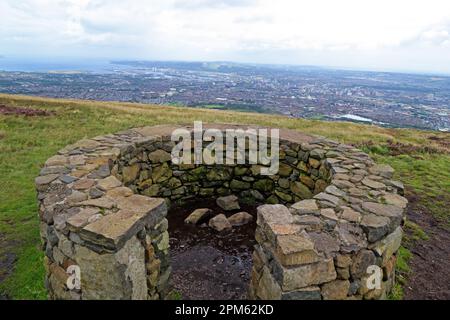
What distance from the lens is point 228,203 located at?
908 cm

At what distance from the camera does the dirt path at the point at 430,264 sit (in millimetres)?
5887

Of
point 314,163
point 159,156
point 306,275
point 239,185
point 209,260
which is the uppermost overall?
point 314,163

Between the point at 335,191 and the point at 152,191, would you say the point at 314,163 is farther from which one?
the point at 152,191

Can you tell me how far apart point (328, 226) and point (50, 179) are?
16.7 feet

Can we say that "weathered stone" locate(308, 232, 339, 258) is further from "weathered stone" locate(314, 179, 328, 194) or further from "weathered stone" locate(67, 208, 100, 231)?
"weathered stone" locate(314, 179, 328, 194)

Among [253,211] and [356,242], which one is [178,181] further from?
[356,242]

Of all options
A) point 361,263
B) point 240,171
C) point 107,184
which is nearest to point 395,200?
point 361,263

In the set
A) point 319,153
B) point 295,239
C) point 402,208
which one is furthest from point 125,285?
point 319,153

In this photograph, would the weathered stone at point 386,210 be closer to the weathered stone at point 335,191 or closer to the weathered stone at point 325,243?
the weathered stone at point 335,191

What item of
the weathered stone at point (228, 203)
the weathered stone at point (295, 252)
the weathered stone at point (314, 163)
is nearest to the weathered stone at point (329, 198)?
the weathered stone at point (295, 252)

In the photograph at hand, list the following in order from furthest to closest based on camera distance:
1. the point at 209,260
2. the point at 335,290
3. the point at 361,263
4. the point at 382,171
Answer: the point at 382,171
the point at 209,260
the point at 361,263
the point at 335,290

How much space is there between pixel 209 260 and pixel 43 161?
8675 mm

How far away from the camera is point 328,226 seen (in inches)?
192

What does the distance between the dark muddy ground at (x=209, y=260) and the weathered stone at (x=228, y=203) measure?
0.95m
